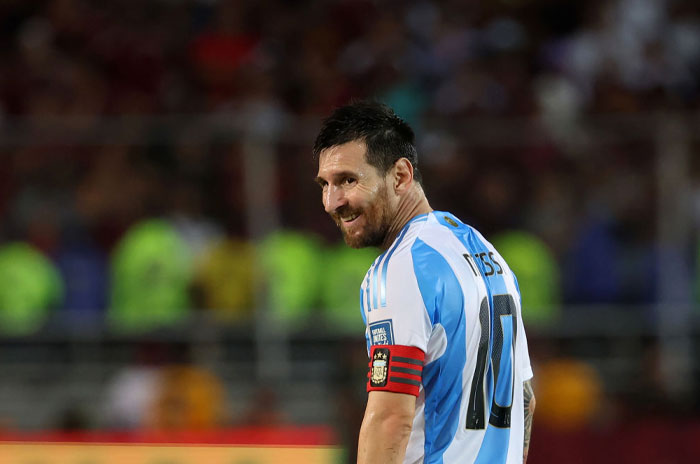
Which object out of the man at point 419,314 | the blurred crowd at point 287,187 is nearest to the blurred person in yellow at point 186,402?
the blurred crowd at point 287,187

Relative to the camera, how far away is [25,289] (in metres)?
8.89

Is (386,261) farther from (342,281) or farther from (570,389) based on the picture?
(570,389)

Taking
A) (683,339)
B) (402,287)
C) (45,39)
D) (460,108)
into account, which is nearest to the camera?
(402,287)

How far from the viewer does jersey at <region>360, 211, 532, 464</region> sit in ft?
10.2

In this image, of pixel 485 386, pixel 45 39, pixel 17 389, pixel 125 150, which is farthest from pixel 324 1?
pixel 485 386

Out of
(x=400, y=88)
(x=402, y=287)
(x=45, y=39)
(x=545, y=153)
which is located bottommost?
(x=402, y=287)

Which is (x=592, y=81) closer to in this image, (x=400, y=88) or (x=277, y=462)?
(x=400, y=88)

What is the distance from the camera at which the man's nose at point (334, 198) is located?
Answer: 3.37 metres

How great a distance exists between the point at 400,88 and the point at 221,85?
6.10 feet

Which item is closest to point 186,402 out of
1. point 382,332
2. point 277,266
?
point 277,266

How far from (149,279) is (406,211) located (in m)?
5.74

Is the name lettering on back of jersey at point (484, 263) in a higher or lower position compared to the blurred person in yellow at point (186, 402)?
higher

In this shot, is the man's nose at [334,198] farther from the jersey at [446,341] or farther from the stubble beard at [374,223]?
the jersey at [446,341]

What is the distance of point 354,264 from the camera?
9.04 metres
